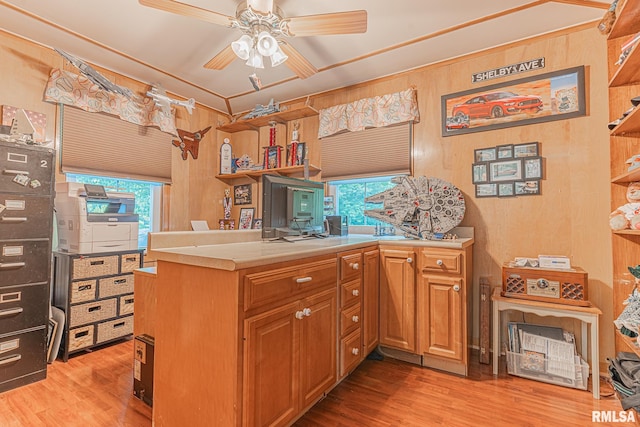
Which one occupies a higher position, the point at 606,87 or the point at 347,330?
the point at 606,87

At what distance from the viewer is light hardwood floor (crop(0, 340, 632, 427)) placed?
5.50ft

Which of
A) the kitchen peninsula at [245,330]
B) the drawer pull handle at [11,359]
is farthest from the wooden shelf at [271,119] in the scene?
the drawer pull handle at [11,359]

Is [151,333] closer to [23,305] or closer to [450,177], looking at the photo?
[23,305]

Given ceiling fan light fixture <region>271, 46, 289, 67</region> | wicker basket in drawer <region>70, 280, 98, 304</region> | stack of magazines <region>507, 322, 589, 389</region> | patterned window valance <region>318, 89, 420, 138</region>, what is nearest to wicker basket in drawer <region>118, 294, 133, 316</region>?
wicker basket in drawer <region>70, 280, 98, 304</region>

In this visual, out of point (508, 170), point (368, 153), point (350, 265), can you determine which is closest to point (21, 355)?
Answer: point (350, 265)

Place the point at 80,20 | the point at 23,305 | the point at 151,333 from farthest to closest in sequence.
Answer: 1. the point at 80,20
2. the point at 23,305
3. the point at 151,333

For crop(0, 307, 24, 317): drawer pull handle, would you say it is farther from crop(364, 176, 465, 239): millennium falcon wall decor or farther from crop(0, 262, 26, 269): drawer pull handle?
crop(364, 176, 465, 239): millennium falcon wall decor

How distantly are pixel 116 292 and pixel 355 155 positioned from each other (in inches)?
107

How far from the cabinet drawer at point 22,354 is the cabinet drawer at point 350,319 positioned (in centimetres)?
220

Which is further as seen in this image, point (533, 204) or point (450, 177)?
point (450, 177)

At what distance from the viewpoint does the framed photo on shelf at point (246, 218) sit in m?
4.06

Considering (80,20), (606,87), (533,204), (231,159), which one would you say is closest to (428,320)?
(533,204)

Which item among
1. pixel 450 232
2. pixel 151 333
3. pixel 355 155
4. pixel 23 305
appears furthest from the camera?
pixel 355 155

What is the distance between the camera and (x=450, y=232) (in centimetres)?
269
